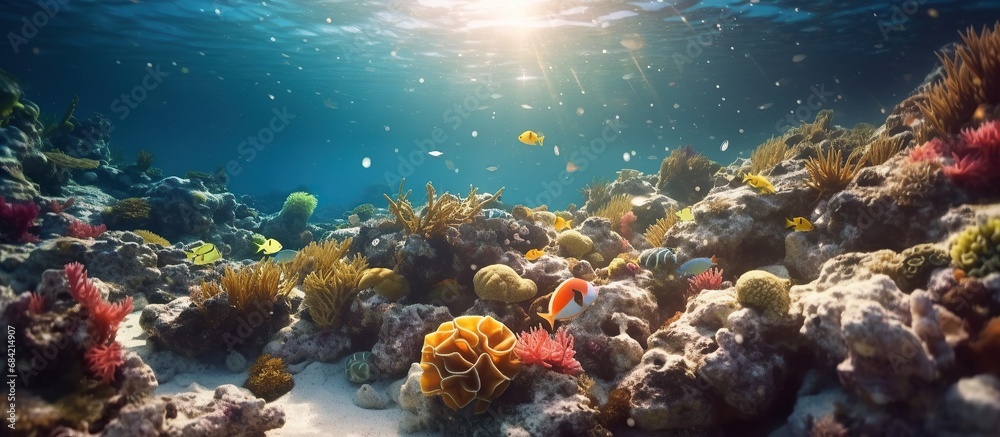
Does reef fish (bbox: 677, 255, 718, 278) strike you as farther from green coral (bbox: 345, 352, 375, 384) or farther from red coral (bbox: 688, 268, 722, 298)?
green coral (bbox: 345, 352, 375, 384)

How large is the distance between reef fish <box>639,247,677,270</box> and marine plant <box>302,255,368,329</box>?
15.2 feet

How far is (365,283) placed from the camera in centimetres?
681

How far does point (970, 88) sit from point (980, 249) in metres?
2.98

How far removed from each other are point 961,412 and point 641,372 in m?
2.25

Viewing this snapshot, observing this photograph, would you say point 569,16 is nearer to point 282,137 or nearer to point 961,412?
point 961,412

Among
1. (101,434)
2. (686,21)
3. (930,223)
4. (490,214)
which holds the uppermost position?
(686,21)

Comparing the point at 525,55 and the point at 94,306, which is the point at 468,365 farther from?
the point at 525,55

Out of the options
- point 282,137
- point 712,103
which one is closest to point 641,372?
point 712,103

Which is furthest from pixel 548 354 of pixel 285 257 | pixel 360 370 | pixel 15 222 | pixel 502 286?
pixel 15 222

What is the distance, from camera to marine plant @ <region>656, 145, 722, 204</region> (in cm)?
1249

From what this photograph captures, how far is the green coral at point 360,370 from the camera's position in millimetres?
5746

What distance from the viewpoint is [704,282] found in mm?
5770

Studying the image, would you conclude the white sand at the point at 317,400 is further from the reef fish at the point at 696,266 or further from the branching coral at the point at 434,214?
the reef fish at the point at 696,266

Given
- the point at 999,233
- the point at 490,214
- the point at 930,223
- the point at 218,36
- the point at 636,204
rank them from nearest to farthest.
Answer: the point at 999,233, the point at 930,223, the point at 490,214, the point at 636,204, the point at 218,36
